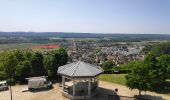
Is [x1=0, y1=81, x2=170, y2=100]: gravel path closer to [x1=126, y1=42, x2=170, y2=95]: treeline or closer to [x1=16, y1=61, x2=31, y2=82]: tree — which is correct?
[x1=126, y1=42, x2=170, y2=95]: treeline

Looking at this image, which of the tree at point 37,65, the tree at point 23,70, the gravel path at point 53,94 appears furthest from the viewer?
the tree at point 37,65

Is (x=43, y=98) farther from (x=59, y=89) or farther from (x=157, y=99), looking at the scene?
(x=157, y=99)

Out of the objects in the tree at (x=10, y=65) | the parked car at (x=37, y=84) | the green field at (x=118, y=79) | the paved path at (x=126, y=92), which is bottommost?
the paved path at (x=126, y=92)

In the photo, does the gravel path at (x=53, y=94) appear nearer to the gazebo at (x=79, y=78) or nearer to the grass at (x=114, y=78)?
the gazebo at (x=79, y=78)

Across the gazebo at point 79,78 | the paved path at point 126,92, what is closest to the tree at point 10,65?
the gazebo at point 79,78

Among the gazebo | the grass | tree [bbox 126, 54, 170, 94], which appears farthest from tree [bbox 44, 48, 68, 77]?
tree [bbox 126, 54, 170, 94]

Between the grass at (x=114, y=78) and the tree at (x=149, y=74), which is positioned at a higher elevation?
the tree at (x=149, y=74)

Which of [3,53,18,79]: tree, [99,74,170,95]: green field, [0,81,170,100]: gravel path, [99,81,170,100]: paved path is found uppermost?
[3,53,18,79]: tree
